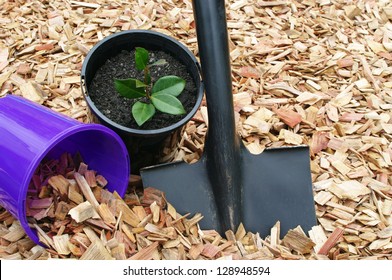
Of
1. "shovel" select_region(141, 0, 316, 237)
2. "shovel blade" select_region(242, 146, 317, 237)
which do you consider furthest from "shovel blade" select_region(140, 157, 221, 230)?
"shovel blade" select_region(242, 146, 317, 237)

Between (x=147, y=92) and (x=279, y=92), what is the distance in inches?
23.0

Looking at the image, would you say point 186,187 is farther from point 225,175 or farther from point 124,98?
point 124,98

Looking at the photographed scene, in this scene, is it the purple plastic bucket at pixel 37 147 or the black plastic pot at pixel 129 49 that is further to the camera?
the black plastic pot at pixel 129 49

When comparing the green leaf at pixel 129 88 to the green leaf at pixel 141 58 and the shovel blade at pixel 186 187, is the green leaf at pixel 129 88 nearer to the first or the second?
the green leaf at pixel 141 58

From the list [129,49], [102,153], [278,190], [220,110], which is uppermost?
[129,49]

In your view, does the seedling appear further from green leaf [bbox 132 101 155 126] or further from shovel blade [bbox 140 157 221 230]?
shovel blade [bbox 140 157 221 230]

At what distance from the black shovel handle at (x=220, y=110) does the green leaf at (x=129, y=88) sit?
7.9 inches

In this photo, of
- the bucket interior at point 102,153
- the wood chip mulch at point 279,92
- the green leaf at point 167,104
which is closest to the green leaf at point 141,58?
the green leaf at point 167,104

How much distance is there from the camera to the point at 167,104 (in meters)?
1.69

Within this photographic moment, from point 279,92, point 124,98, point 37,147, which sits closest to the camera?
point 37,147

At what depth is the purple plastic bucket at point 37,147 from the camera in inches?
58.2

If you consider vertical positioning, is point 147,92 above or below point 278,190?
above

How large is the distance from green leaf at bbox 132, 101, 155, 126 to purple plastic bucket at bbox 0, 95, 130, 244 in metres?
0.09

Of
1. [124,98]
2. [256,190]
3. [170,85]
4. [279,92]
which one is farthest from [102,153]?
[279,92]
